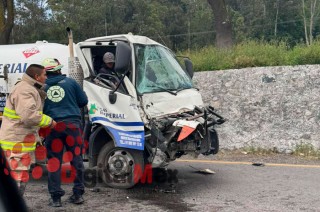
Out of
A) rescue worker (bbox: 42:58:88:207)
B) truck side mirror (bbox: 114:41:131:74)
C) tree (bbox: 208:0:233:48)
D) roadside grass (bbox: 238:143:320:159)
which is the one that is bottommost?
roadside grass (bbox: 238:143:320:159)

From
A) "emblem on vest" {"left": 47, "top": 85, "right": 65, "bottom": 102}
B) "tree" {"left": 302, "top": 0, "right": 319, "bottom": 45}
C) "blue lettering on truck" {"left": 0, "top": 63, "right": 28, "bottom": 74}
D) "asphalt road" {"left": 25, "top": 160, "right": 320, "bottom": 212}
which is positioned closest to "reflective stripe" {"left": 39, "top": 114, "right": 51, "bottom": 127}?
"emblem on vest" {"left": 47, "top": 85, "right": 65, "bottom": 102}

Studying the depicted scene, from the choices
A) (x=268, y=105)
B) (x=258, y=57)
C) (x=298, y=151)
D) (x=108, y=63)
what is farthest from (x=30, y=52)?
(x=258, y=57)

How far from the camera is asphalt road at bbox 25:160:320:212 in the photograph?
573 centimetres

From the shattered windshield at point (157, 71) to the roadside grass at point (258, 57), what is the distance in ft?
14.3

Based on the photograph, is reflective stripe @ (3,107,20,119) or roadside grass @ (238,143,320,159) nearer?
reflective stripe @ (3,107,20,119)

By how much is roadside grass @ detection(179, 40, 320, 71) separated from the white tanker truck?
4.56 meters

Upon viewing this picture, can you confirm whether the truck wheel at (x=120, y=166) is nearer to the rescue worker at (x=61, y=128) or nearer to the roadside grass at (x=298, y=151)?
the rescue worker at (x=61, y=128)

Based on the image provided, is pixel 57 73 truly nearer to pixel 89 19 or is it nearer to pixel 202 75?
pixel 202 75

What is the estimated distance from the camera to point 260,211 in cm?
548

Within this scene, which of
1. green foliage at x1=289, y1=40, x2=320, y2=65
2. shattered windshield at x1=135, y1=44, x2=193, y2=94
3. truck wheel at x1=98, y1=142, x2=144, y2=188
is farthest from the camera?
green foliage at x1=289, y1=40, x2=320, y2=65

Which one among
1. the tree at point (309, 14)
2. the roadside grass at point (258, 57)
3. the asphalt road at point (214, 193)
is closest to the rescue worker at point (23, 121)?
the asphalt road at point (214, 193)

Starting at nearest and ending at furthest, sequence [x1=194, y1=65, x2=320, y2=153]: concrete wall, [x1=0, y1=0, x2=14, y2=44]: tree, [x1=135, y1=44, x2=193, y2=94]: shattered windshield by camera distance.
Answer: [x1=135, y1=44, x2=193, y2=94]: shattered windshield
[x1=194, y1=65, x2=320, y2=153]: concrete wall
[x1=0, y1=0, x2=14, y2=44]: tree

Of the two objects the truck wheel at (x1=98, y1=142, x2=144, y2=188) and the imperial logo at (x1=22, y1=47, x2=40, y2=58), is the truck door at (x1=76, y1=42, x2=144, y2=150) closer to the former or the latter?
the truck wheel at (x1=98, y1=142, x2=144, y2=188)

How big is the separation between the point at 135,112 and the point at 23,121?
1.56 m
